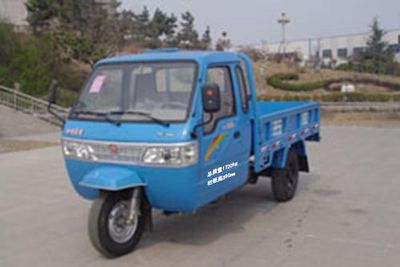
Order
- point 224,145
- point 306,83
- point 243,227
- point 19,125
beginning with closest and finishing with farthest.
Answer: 1. point 224,145
2. point 243,227
3. point 19,125
4. point 306,83

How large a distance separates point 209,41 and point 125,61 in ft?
161

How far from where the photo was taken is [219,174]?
571cm

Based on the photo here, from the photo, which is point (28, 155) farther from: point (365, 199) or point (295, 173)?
point (365, 199)

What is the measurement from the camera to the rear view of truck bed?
6621 mm

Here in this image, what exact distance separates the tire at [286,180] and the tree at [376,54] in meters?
45.1

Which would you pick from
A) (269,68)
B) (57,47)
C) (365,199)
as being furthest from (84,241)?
(269,68)

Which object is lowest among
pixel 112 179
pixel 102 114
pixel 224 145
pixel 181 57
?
pixel 112 179

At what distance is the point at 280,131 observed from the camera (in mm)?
7383

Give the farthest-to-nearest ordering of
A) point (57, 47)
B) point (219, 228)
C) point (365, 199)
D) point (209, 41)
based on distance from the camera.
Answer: point (209, 41)
point (57, 47)
point (365, 199)
point (219, 228)

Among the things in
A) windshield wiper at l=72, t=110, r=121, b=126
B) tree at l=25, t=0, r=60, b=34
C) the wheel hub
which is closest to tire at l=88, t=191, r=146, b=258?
the wheel hub

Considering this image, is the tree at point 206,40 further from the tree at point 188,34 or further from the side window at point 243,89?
the side window at point 243,89

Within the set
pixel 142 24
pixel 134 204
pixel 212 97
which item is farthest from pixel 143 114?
pixel 142 24

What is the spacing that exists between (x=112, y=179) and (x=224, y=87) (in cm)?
Result: 181

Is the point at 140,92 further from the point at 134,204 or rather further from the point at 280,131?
the point at 280,131
